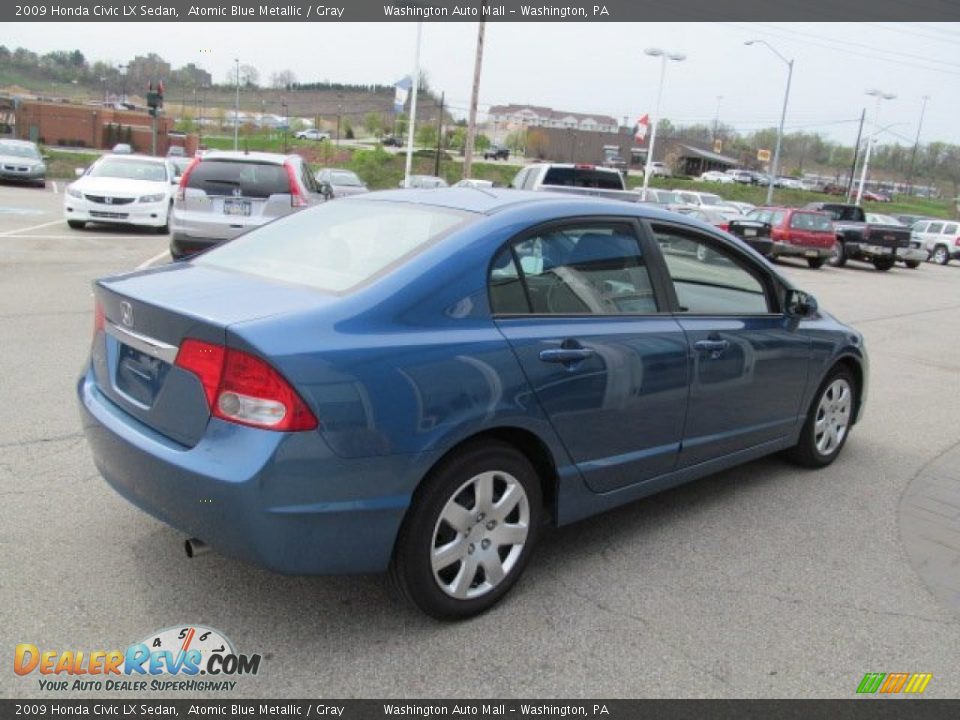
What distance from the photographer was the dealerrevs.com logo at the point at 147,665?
2.68 m

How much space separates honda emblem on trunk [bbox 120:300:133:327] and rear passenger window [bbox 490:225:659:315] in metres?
1.37

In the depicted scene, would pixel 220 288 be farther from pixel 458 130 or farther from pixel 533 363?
pixel 458 130

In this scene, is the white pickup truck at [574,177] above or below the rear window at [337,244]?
above

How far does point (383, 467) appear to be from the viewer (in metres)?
2.77

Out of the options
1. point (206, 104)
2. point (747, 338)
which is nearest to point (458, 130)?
point (206, 104)

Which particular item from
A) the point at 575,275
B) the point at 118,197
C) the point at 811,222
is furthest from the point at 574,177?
the point at 575,275

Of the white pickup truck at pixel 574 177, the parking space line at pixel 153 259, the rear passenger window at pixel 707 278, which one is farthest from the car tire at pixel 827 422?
the white pickup truck at pixel 574 177

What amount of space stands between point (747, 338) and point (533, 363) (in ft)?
5.35

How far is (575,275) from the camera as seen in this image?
361cm

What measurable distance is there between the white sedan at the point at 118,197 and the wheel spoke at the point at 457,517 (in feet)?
48.0

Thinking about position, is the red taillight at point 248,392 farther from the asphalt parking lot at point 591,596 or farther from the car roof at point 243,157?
the car roof at point 243,157

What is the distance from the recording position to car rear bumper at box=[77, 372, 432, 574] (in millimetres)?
2619

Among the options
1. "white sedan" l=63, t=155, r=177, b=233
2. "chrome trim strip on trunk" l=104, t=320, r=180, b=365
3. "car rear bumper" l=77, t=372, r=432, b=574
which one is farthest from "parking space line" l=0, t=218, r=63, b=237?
"car rear bumper" l=77, t=372, r=432, b=574

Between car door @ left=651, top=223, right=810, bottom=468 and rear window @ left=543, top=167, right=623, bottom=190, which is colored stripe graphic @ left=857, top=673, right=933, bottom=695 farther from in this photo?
rear window @ left=543, top=167, right=623, bottom=190
